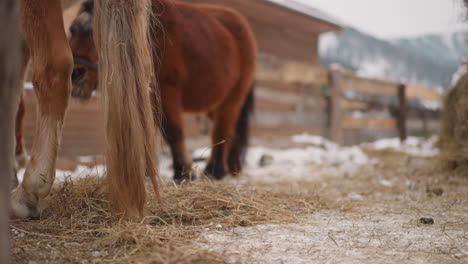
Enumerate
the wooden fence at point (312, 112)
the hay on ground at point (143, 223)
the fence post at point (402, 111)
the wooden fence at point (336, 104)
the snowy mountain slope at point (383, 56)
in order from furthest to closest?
the snowy mountain slope at point (383, 56), the fence post at point (402, 111), the wooden fence at point (336, 104), the wooden fence at point (312, 112), the hay on ground at point (143, 223)

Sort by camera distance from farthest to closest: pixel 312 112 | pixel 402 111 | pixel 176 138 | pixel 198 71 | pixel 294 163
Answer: pixel 402 111 < pixel 312 112 < pixel 294 163 < pixel 198 71 < pixel 176 138

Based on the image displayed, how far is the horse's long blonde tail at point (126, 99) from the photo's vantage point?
113cm

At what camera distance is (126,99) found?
45.4 inches

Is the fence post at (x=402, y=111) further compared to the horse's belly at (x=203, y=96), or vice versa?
the fence post at (x=402, y=111)

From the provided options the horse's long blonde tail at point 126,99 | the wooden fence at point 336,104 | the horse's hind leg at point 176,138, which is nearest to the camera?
the horse's long blonde tail at point 126,99

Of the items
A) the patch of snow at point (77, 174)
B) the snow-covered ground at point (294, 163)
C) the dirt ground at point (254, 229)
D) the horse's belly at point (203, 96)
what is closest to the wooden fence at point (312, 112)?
the snow-covered ground at point (294, 163)

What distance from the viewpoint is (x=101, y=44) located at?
1207 millimetres

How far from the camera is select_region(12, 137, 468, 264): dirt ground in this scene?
985 mm

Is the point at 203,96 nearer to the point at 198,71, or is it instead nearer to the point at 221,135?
the point at 198,71

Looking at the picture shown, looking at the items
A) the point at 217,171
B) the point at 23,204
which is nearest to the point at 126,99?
the point at 23,204

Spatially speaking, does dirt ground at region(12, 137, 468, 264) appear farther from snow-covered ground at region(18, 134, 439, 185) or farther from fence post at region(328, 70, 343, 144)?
fence post at region(328, 70, 343, 144)

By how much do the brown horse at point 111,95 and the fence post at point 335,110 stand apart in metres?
4.88

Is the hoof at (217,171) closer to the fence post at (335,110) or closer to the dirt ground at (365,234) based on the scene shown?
the dirt ground at (365,234)

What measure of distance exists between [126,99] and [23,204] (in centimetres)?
52
